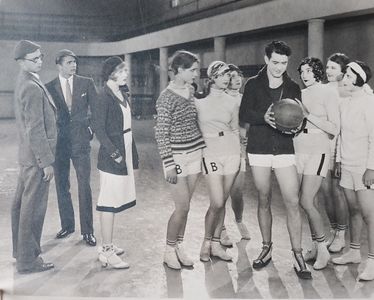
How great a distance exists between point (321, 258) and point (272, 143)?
3.60 ft

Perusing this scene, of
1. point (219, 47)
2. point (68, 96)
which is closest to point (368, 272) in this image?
point (68, 96)

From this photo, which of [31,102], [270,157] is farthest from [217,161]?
[31,102]

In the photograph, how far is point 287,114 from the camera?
3.22m

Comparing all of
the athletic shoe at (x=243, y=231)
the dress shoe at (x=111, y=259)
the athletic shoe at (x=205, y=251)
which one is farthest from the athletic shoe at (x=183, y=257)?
the athletic shoe at (x=243, y=231)

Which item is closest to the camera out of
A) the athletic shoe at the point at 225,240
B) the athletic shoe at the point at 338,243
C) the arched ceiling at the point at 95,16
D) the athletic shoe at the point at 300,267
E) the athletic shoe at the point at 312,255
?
the athletic shoe at the point at 300,267

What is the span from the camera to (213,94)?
3588 millimetres

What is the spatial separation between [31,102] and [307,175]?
2409mm

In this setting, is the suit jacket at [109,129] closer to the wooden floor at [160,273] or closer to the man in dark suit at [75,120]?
the man in dark suit at [75,120]

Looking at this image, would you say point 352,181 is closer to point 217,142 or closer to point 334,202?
point 334,202

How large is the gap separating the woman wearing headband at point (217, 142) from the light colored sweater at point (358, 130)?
924 millimetres

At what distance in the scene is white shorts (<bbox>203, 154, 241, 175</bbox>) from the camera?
3.60 m

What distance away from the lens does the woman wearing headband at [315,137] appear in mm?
3402

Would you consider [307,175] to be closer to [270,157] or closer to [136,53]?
[270,157]

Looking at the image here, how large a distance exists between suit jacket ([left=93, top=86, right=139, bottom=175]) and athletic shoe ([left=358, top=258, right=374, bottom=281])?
84.1 inches
